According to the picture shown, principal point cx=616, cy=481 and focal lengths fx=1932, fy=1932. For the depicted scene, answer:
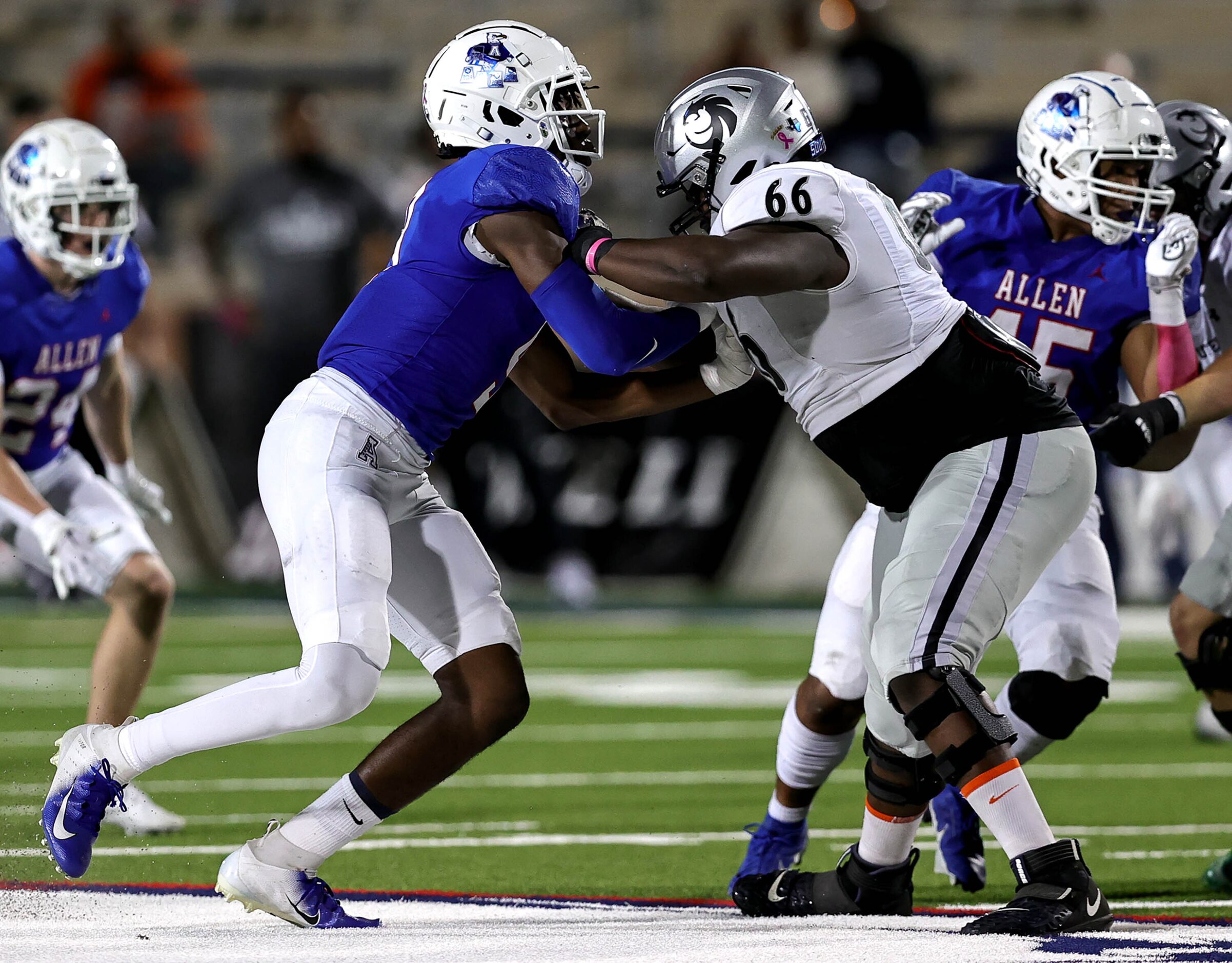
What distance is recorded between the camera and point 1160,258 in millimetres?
4438

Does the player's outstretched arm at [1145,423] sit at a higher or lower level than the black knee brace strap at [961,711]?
higher

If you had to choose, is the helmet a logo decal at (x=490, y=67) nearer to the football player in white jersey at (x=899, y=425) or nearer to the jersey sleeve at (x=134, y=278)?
the football player in white jersey at (x=899, y=425)

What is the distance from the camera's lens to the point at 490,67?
4086 millimetres

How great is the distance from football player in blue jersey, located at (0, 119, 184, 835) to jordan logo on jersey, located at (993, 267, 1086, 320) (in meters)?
2.55

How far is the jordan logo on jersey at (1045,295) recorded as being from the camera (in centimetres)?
471

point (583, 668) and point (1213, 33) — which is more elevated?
point (1213, 33)

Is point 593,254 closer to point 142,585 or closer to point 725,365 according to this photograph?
point 725,365

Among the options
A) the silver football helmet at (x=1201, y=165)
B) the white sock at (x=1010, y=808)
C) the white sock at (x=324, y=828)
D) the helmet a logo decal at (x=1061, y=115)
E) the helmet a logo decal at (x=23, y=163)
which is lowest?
the white sock at (x=324, y=828)

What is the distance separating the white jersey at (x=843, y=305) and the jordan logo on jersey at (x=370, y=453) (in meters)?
0.78

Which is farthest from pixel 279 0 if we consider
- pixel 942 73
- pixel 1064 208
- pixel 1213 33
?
pixel 1064 208

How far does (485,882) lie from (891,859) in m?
1.04

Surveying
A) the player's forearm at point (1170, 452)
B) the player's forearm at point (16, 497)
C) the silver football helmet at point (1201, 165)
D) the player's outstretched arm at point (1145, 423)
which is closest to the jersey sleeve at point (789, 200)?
the player's outstretched arm at point (1145, 423)

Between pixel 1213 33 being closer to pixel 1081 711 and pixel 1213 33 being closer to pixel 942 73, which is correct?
pixel 942 73

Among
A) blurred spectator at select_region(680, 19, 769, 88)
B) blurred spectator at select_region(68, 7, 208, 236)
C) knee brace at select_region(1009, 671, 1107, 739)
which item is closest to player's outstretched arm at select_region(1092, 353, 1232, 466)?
knee brace at select_region(1009, 671, 1107, 739)
